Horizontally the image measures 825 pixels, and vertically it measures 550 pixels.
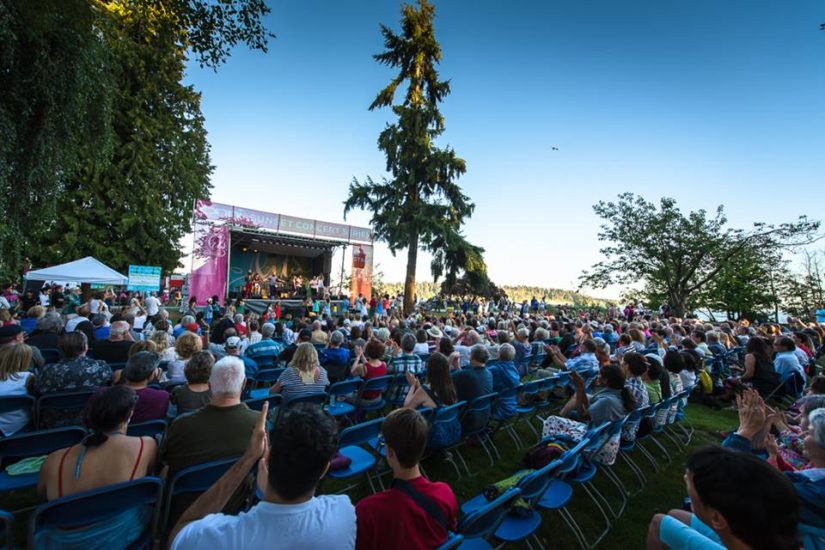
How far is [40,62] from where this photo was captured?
7496 millimetres

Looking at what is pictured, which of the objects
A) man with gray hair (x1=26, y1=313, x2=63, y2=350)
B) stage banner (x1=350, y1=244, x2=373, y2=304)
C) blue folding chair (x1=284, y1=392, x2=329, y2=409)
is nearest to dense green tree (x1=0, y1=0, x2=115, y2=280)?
man with gray hair (x1=26, y1=313, x2=63, y2=350)

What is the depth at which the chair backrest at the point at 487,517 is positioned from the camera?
1.72m

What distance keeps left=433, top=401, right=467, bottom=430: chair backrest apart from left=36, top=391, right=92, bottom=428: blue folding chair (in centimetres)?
307

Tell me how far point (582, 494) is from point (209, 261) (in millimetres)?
19028

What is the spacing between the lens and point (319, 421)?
148 cm

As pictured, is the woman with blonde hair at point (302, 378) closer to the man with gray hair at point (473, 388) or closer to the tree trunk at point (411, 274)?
the man with gray hair at point (473, 388)

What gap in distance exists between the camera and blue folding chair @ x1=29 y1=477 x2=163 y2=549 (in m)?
1.61

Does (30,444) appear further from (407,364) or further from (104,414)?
(407,364)

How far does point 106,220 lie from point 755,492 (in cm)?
1962

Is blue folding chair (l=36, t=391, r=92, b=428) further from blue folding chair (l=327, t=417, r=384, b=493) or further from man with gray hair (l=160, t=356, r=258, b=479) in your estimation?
blue folding chair (l=327, t=417, r=384, b=493)

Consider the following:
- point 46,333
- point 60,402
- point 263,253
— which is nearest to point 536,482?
point 60,402

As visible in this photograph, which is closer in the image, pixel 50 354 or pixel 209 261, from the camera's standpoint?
pixel 50 354

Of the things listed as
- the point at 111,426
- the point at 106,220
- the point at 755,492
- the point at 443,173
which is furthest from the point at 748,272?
the point at 106,220

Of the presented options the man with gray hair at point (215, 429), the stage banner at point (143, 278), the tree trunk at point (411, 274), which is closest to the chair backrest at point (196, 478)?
the man with gray hair at point (215, 429)
